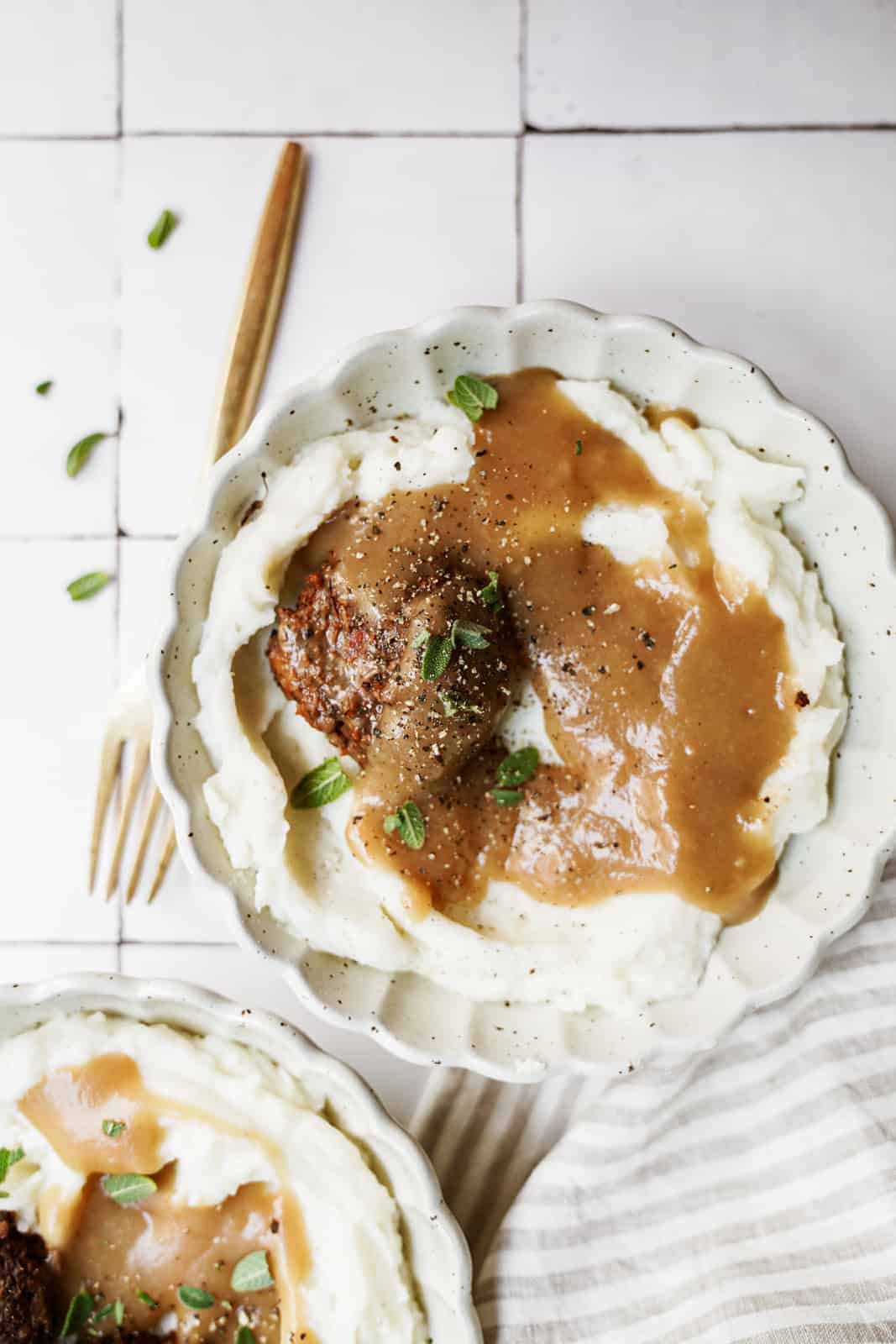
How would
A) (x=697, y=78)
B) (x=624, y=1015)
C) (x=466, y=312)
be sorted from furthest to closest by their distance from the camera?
(x=697, y=78) < (x=624, y=1015) < (x=466, y=312)

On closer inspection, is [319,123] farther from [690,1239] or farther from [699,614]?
[690,1239]

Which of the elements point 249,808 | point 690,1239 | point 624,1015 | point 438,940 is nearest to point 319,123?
point 249,808

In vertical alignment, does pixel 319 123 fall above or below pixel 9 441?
above

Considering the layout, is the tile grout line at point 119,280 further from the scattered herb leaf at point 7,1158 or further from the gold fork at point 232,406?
the scattered herb leaf at point 7,1158

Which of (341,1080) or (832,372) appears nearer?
(341,1080)

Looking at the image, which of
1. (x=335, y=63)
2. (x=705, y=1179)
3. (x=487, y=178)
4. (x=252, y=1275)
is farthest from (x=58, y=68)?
(x=705, y=1179)

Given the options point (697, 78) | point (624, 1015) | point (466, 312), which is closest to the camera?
point (466, 312)
